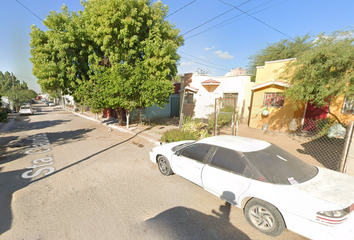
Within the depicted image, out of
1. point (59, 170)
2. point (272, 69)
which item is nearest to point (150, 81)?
point (59, 170)

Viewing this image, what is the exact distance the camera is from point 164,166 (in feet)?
14.6

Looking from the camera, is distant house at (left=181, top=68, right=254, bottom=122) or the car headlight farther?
distant house at (left=181, top=68, right=254, bottom=122)

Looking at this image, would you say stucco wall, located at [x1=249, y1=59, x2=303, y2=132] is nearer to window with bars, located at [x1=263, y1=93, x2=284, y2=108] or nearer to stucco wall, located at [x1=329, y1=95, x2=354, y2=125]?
window with bars, located at [x1=263, y1=93, x2=284, y2=108]

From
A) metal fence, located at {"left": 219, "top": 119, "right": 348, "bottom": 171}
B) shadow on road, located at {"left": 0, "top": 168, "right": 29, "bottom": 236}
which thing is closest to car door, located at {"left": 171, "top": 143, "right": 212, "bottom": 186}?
shadow on road, located at {"left": 0, "top": 168, "right": 29, "bottom": 236}

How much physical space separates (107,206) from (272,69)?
36.2 ft

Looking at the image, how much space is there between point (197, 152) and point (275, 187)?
1.67m

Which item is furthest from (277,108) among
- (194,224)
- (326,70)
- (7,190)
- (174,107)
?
(7,190)

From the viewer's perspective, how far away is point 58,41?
28.7ft

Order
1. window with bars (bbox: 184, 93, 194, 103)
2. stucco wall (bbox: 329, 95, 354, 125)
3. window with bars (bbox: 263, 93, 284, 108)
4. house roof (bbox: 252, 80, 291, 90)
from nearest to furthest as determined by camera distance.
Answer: stucco wall (bbox: 329, 95, 354, 125) < house roof (bbox: 252, 80, 291, 90) < window with bars (bbox: 263, 93, 284, 108) < window with bars (bbox: 184, 93, 194, 103)

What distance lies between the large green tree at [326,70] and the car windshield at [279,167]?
14.5ft

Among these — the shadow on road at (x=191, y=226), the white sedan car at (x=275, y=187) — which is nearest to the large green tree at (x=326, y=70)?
the white sedan car at (x=275, y=187)

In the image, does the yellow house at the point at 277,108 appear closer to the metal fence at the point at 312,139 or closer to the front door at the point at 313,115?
A: the front door at the point at 313,115

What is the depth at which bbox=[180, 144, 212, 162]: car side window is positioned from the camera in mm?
3459

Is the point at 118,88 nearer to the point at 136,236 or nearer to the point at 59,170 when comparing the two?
the point at 59,170
